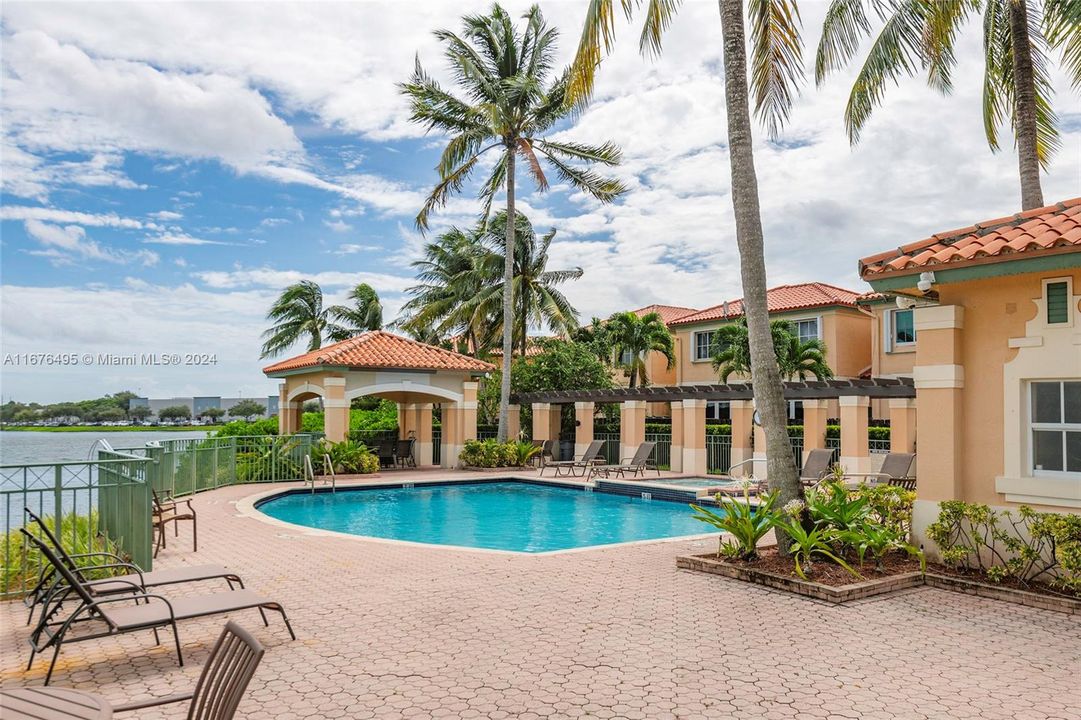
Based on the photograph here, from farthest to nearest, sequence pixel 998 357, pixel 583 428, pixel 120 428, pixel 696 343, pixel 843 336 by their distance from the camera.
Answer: pixel 696 343 < pixel 120 428 < pixel 843 336 < pixel 583 428 < pixel 998 357

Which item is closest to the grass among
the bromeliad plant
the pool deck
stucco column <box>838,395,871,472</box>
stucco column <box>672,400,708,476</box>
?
stucco column <box>672,400,708,476</box>

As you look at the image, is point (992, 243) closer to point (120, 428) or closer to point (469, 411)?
point (469, 411)

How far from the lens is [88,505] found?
8.34 metres

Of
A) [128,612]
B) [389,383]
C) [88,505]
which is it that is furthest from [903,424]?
[128,612]

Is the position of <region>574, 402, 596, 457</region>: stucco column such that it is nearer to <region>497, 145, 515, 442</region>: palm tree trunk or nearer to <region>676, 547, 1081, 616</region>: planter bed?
<region>497, 145, 515, 442</region>: palm tree trunk

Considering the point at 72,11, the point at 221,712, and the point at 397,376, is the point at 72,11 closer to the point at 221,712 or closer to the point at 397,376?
the point at 221,712

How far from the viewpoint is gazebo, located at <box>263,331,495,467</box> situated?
23891 mm

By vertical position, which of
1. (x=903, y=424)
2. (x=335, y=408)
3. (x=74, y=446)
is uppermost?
(x=335, y=408)

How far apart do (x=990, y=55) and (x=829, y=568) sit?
13.0m

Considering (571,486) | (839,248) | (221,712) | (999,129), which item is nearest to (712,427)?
(571,486)

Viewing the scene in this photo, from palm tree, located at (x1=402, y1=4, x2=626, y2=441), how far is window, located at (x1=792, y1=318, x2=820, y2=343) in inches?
428

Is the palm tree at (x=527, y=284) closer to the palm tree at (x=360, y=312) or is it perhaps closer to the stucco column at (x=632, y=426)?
the stucco column at (x=632, y=426)

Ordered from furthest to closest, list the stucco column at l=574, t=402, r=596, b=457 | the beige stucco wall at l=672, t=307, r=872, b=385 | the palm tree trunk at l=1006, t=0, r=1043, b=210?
the beige stucco wall at l=672, t=307, r=872, b=385, the stucco column at l=574, t=402, r=596, b=457, the palm tree trunk at l=1006, t=0, r=1043, b=210

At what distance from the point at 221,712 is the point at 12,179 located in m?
16.0
